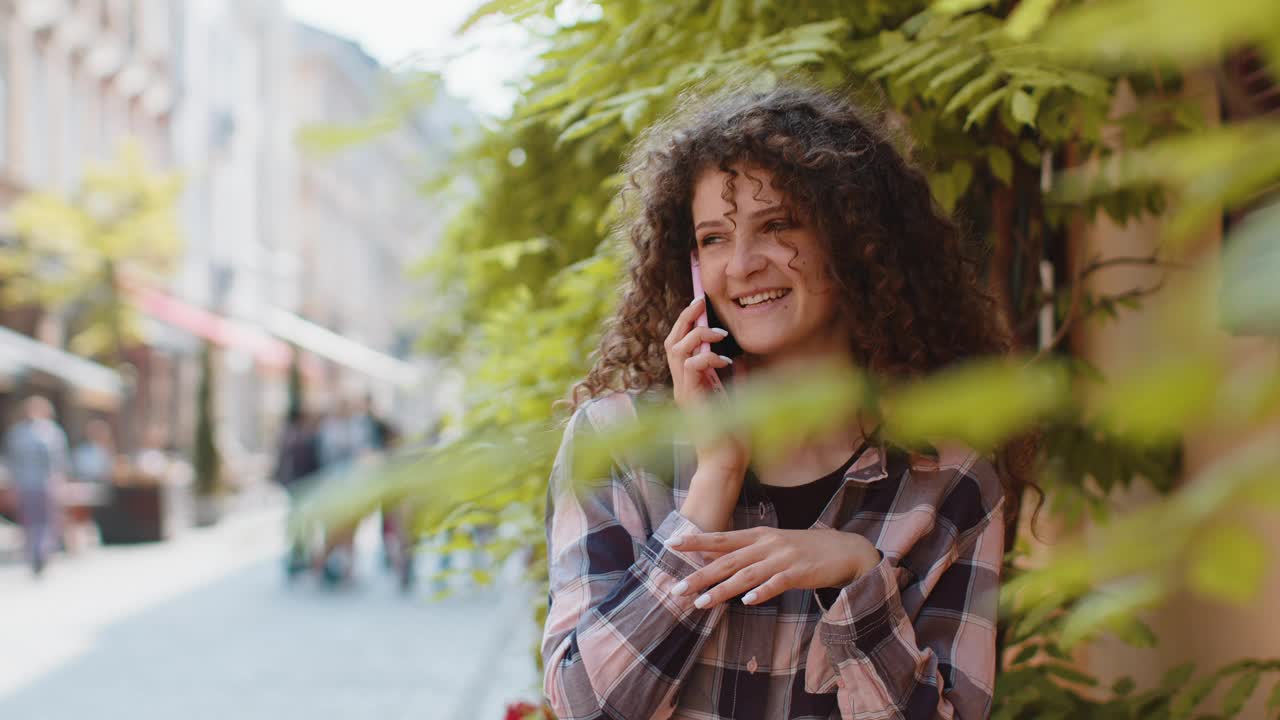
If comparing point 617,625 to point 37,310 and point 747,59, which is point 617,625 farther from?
point 37,310

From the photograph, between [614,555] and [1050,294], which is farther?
[1050,294]

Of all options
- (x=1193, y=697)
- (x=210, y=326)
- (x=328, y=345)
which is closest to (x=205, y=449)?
(x=210, y=326)

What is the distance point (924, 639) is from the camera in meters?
1.85

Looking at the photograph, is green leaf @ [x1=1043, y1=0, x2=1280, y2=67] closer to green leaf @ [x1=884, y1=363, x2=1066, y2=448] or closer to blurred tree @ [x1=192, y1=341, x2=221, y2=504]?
green leaf @ [x1=884, y1=363, x2=1066, y2=448]

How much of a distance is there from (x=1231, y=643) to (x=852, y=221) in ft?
5.48

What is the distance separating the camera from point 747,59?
8.00 ft

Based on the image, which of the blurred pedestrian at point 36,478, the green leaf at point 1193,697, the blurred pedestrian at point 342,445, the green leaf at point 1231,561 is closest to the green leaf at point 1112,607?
the green leaf at point 1231,561

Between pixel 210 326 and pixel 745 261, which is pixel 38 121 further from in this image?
pixel 745 261

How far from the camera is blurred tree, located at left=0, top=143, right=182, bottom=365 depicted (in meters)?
20.3

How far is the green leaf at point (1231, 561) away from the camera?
1.51 feet

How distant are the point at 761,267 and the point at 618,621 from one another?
0.57 meters

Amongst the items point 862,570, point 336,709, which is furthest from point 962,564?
point 336,709

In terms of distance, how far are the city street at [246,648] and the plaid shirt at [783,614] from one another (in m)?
3.19

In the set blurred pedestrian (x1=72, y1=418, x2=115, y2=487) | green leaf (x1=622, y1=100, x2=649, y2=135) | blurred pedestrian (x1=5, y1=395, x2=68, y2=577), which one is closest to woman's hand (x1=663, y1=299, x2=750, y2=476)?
green leaf (x1=622, y1=100, x2=649, y2=135)
